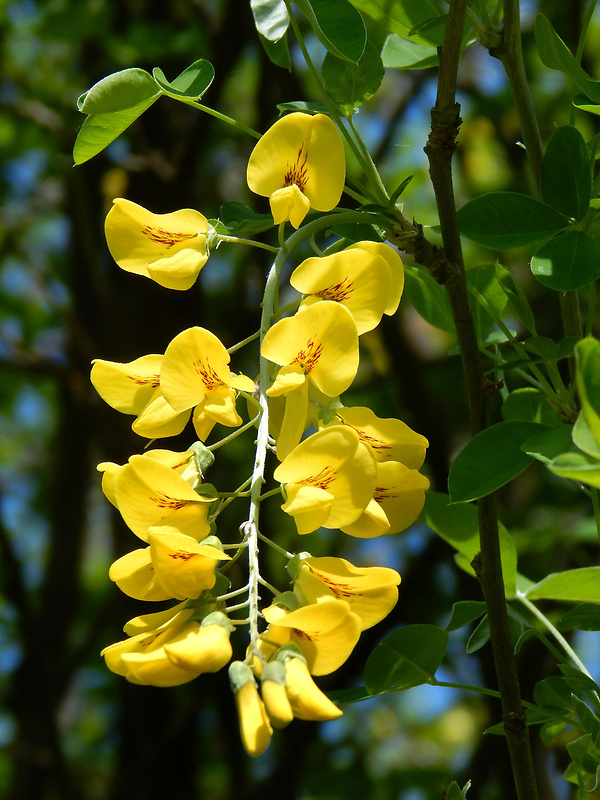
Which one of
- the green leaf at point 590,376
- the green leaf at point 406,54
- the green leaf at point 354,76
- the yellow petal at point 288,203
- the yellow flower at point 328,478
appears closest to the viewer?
the green leaf at point 590,376

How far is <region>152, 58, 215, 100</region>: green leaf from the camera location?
835mm

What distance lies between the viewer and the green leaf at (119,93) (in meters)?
0.80

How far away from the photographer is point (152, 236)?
2.70ft

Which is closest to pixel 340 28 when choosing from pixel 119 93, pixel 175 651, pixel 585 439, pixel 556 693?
pixel 119 93

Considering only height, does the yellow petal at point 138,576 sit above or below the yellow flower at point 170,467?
below

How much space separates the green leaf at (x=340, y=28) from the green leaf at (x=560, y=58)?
205mm

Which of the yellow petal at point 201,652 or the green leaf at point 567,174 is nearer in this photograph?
the yellow petal at point 201,652

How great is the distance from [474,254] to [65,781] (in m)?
2.11

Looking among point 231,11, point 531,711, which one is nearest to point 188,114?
point 231,11

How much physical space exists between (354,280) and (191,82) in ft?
0.96

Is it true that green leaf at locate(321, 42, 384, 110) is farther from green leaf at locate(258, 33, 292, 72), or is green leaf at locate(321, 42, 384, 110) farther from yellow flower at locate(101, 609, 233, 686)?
yellow flower at locate(101, 609, 233, 686)

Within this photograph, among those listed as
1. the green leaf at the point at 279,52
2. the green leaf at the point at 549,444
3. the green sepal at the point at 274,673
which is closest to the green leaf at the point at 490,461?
the green leaf at the point at 549,444

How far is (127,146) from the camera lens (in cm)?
322

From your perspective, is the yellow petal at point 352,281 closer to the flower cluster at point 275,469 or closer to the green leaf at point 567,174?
the flower cluster at point 275,469
